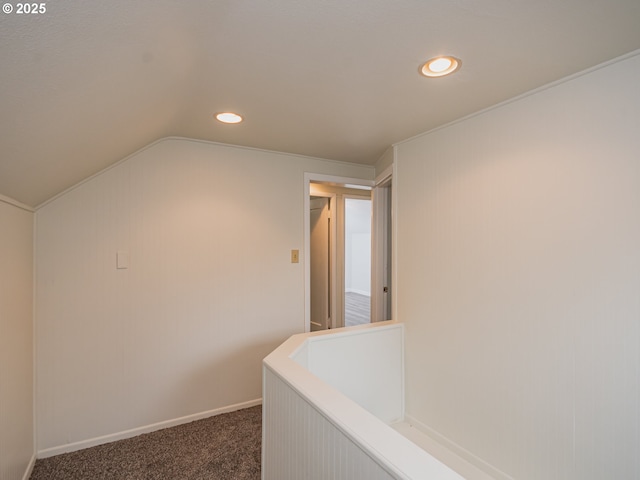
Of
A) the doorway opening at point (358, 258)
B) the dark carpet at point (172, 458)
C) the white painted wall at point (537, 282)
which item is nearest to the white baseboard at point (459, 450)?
the white painted wall at point (537, 282)

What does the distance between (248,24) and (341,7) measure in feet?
1.04

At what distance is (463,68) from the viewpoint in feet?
4.60

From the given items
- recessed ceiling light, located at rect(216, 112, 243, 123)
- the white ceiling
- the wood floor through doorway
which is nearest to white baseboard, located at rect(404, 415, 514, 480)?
the white ceiling

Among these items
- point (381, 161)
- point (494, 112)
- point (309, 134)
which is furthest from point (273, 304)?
point (494, 112)

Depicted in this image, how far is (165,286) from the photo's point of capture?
231 cm

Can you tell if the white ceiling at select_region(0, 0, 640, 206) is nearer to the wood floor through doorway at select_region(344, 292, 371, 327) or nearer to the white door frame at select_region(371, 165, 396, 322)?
the white door frame at select_region(371, 165, 396, 322)

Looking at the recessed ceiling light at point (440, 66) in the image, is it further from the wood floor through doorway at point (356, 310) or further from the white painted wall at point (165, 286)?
the wood floor through doorway at point (356, 310)

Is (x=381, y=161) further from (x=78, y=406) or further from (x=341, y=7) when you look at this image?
(x=78, y=406)

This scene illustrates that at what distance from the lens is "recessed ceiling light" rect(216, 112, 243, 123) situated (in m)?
1.92

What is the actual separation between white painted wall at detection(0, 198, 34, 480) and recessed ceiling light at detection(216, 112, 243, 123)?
114 centimetres

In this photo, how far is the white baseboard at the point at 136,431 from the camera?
199cm

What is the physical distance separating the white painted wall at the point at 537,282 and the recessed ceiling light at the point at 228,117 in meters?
1.27

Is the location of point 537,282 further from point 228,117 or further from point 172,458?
point 172,458

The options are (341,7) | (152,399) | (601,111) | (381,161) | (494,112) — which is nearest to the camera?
(341,7)
